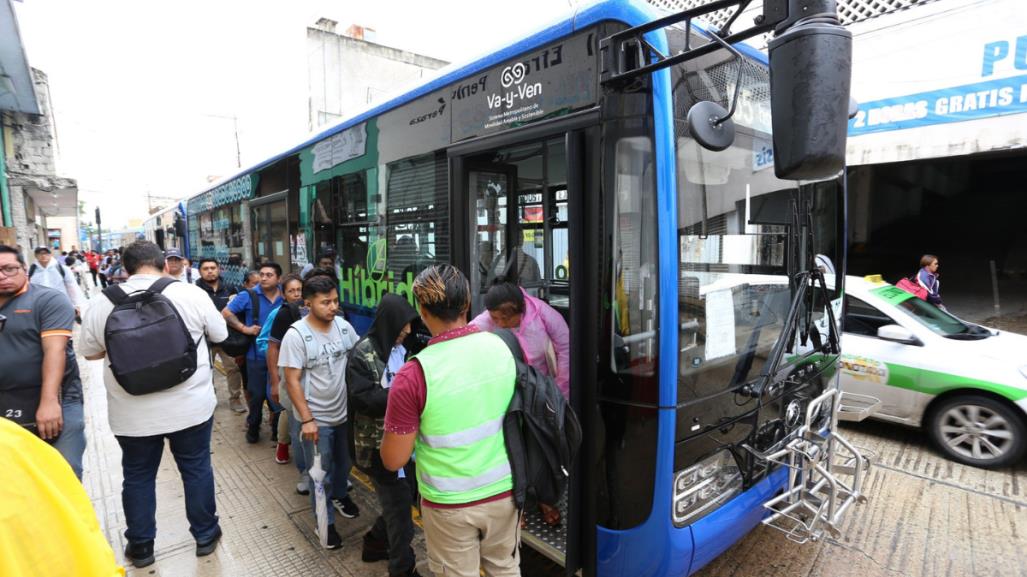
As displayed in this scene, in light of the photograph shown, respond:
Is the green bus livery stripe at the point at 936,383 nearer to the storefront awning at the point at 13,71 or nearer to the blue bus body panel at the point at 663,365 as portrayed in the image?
the blue bus body panel at the point at 663,365

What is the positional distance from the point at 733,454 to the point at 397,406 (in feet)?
5.62

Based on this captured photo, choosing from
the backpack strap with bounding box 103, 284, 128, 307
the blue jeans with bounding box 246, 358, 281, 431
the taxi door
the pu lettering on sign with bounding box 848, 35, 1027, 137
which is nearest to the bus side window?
the backpack strap with bounding box 103, 284, 128, 307

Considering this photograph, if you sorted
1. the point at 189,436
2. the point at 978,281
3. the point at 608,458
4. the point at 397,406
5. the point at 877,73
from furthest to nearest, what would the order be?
the point at 978,281 < the point at 877,73 < the point at 189,436 < the point at 608,458 < the point at 397,406

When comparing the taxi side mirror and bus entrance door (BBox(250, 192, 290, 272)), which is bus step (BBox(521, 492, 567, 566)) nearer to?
the taxi side mirror

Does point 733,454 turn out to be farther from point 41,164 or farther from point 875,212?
point 875,212

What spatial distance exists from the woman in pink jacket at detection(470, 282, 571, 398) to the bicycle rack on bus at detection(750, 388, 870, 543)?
1.09 m

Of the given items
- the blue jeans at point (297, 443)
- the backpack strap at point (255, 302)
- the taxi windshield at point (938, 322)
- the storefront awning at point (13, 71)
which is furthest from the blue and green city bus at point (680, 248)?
the storefront awning at point (13, 71)

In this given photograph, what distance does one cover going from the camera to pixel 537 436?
1.95 m

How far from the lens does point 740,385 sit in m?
2.52

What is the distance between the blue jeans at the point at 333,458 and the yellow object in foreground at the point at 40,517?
6.32 feet

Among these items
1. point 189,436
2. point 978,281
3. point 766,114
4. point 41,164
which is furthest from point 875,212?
point 41,164

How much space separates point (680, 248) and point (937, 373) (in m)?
3.95

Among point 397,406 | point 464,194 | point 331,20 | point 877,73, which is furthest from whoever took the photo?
point 331,20

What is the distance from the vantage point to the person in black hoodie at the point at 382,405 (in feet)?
7.98
